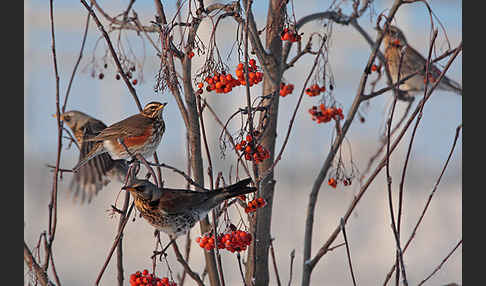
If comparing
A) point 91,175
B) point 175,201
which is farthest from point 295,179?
point 175,201

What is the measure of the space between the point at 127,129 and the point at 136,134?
0.03 meters

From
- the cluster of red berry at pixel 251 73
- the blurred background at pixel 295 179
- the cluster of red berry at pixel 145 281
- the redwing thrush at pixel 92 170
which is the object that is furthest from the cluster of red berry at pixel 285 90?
the blurred background at pixel 295 179

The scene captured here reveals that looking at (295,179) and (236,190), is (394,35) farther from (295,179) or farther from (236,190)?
(295,179)

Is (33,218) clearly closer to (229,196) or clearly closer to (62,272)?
(62,272)

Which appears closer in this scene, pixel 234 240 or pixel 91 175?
pixel 234 240

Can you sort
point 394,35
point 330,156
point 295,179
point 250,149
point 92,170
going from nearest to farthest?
point 250,149 < point 330,156 < point 394,35 < point 92,170 < point 295,179

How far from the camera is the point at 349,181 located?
4.43 ft

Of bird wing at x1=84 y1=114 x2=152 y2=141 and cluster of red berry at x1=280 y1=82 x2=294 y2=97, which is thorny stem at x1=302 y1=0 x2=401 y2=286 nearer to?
cluster of red berry at x1=280 y1=82 x2=294 y2=97

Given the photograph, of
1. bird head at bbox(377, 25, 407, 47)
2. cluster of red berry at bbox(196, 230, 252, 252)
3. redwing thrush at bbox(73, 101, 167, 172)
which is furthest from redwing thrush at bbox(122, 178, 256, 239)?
bird head at bbox(377, 25, 407, 47)

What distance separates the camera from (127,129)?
1.87 m

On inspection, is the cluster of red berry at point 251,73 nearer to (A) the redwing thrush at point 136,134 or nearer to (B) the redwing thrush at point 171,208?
(B) the redwing thrush at point 171,208

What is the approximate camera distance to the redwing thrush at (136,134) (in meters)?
1.87

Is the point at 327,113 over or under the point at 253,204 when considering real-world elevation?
over

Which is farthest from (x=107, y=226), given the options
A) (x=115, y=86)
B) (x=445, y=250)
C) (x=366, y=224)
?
(x=445, y=250)
